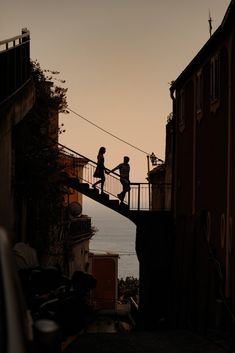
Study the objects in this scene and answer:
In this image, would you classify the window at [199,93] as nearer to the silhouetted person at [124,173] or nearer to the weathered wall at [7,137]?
the silhouetted person at [124,173]

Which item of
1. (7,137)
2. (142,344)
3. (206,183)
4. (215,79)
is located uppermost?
(215,79)

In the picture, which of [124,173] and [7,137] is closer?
[7,137]

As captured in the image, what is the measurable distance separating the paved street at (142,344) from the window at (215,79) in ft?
21.6

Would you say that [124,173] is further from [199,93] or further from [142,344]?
[142,344]

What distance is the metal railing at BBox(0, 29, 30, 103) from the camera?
49.3 ft

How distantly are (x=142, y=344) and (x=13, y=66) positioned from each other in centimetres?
656

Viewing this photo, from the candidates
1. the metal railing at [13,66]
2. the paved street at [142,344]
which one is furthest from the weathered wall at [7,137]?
the paved street at [142,344]

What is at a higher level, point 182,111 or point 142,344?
point 182,111

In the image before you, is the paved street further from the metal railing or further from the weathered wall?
the metal railing

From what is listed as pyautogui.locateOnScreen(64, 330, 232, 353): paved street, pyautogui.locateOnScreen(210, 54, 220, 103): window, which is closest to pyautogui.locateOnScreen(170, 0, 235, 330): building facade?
pyautogui.locateOnScreen(210, 54, 220, 103): window

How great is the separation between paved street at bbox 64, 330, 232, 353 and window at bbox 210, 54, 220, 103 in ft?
21.6

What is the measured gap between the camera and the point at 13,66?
53.4 ft

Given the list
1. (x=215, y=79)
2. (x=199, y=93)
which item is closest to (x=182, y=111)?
(x=199, y=93)

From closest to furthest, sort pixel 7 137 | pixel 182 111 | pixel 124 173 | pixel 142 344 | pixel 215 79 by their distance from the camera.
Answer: pixel 142 344, pixel 7 137, pixel 215 79, pixel 182 111, pixel 124 173
